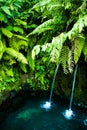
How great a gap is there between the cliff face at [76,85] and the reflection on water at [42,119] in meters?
0.27

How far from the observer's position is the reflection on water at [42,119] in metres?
6.16

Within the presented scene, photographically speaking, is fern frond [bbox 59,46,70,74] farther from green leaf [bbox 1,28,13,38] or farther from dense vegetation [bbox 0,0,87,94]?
green leaf [bbox 1,28,13,38]

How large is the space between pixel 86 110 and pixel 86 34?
75.8 inches

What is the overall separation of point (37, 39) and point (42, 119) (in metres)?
2.25

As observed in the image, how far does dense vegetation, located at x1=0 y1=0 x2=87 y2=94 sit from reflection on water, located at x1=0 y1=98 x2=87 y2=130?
69 cm

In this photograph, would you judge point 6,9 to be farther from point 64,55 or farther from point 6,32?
point 64,55

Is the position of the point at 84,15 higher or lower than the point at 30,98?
higher

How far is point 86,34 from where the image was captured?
639cm

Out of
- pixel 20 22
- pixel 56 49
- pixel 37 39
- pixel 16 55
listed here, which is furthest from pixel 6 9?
pixel 56 49

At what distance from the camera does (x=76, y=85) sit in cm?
686

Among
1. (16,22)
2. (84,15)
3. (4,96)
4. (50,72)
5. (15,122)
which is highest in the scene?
(16,22)

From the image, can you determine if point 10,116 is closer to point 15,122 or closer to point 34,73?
point 15,122

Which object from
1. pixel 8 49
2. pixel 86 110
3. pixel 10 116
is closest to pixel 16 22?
pixel 8 49

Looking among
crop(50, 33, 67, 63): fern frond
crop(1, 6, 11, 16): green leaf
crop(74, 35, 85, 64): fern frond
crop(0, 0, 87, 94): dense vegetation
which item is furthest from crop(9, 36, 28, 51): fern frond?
crop(74, 35, 85, 64): fern frond
